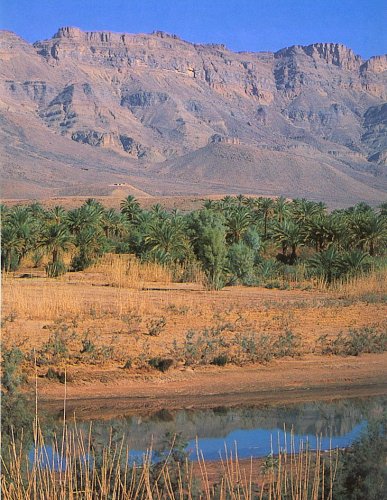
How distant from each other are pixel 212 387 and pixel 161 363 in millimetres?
1290

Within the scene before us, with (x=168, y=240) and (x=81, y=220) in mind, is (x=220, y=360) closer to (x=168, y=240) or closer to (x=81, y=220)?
(x=168, y=240)

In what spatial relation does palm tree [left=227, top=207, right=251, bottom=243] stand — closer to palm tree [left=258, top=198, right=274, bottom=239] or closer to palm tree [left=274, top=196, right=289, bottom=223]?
palm tree [left=258, top=198, right=274, bottom=239]

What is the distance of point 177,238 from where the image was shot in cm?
3603

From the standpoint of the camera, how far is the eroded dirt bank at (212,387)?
14.0 meters

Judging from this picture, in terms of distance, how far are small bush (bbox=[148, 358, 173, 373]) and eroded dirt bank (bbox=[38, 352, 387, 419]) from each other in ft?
0.55

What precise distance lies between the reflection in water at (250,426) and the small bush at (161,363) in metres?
2.37

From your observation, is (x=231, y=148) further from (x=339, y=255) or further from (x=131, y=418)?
(x=131, y=418)

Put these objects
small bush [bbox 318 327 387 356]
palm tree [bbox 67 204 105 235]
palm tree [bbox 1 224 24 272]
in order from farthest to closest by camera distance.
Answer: palm tree [bbox 67 204 105 235], palm tree [bbox 1 224 24 272], small bush [bbox 318 327 387 356]

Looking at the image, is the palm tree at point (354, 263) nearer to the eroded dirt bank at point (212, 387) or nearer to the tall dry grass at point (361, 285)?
the tall dry grass at point (361, 285)

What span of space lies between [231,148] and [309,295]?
16542 cm

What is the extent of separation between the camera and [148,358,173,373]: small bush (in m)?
15.9

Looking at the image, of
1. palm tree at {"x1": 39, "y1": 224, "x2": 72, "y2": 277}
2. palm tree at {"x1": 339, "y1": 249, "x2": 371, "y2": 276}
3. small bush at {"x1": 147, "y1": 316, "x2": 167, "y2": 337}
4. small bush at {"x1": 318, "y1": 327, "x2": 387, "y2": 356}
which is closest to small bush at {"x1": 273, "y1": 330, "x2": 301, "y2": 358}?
small bush at {"x1": 318, "y1": 327, "x2": 387, "y2": 356}

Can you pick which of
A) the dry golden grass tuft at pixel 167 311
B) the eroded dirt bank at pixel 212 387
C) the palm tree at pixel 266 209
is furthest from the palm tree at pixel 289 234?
the eroded dirt bank at pixel 212 387

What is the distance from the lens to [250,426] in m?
12.7
